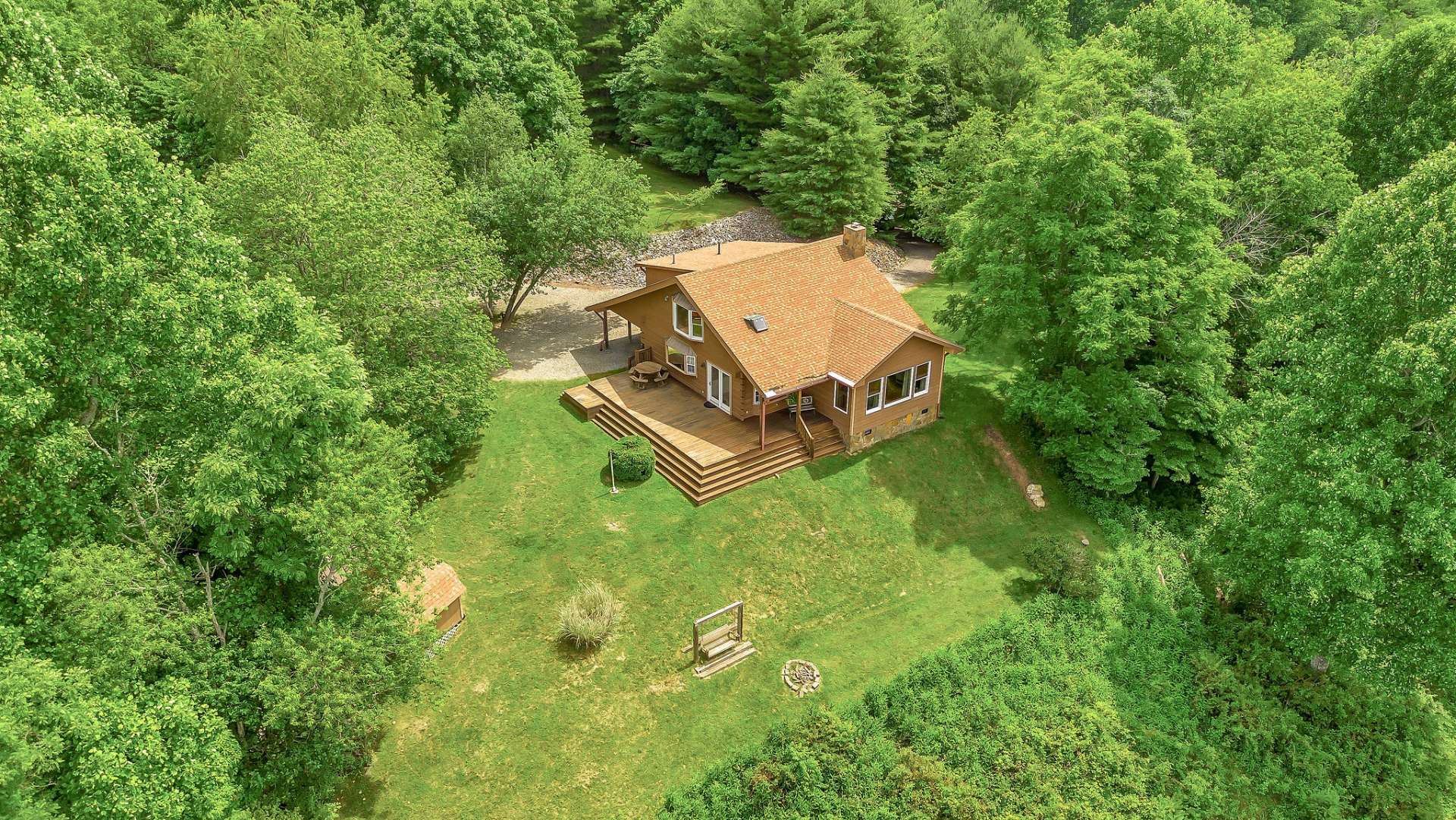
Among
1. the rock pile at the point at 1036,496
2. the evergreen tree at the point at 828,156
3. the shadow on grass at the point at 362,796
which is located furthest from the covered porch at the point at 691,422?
the evergreen tree at the point at 828,156

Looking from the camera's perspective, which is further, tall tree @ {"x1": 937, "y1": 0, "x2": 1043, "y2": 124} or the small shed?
tall tree @ {"x1": 937, "y1": 0, "x2": 1043, "y2": 124}

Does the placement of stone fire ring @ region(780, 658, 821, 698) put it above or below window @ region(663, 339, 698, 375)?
below

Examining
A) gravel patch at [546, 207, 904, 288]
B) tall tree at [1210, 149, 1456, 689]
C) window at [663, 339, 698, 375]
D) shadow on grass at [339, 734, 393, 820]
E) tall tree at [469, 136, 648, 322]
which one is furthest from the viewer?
gravel patch at [546, 207, 904, 288]

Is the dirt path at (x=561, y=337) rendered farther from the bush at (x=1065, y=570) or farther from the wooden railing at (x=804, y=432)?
the bush at (x=1065, y=570)

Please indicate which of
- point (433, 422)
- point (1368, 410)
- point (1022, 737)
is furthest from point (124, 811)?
point (1368, 410)

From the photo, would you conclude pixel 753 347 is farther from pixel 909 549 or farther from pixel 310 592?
pixel 310 592

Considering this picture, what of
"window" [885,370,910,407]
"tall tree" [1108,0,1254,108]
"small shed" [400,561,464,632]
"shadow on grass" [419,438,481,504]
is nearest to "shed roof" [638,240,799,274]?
"window" [885,370,910,407]

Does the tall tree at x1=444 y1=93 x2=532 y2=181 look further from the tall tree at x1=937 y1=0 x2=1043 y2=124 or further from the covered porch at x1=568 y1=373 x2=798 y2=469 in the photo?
the tall tree at x1=937 y1=0 x2=1043 y2=124
